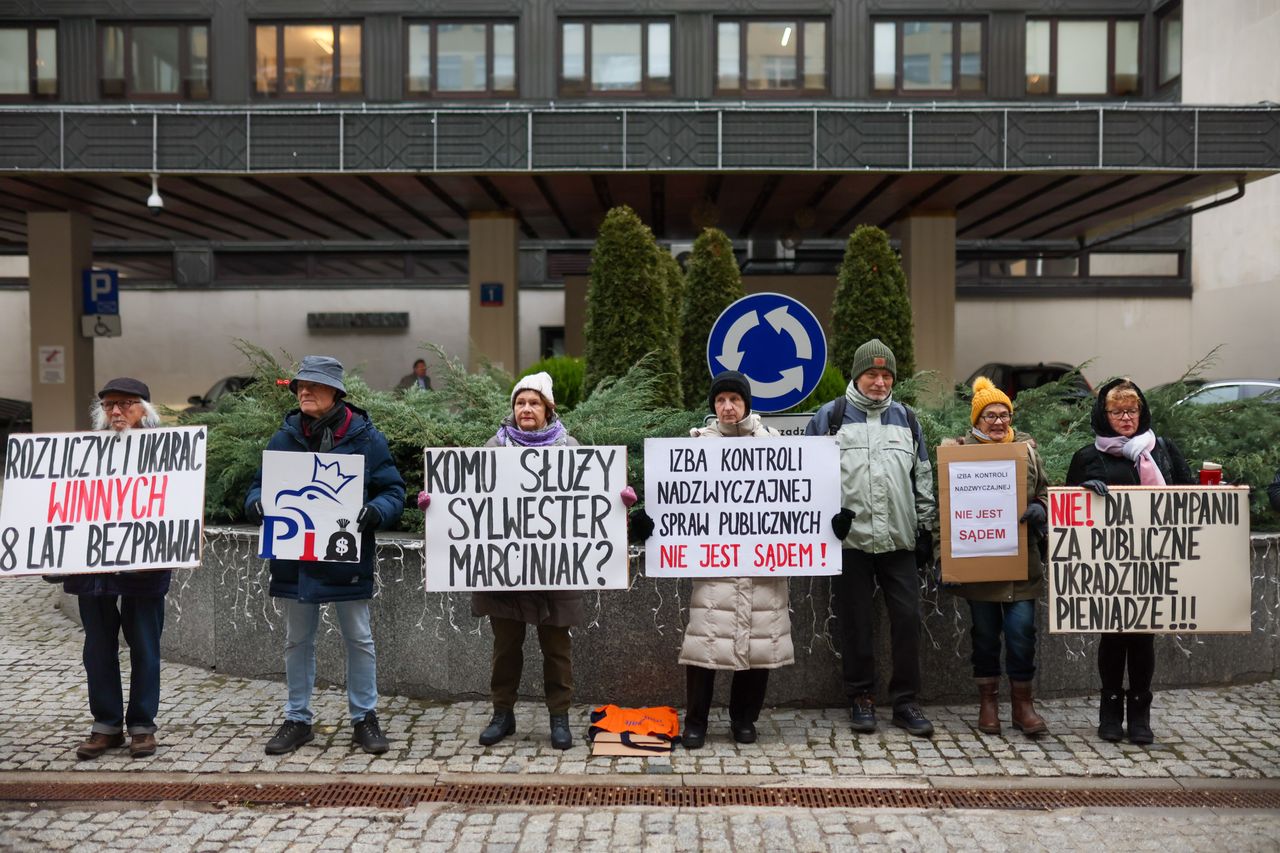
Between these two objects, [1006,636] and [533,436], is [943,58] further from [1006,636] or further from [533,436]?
[533,436]

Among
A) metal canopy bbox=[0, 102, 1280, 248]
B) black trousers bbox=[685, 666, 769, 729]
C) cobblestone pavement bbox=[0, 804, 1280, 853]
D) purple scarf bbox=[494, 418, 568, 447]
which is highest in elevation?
metal canopy bbox=[0, 102, 1280, 248]

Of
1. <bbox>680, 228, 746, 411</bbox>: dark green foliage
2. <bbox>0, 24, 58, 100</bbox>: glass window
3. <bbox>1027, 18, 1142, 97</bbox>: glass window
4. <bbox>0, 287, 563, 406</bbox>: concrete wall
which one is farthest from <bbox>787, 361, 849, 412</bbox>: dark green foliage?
<bbox>0, 24, 58, 100</bbox>: glass window

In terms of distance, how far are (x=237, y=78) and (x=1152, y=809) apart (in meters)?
22.5

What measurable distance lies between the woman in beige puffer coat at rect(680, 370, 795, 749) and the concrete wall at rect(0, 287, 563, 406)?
23.1 metres

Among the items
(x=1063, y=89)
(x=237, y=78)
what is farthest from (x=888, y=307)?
(x=237, y=78)

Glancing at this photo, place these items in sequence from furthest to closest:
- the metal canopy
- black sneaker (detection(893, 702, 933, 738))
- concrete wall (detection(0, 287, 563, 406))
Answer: concrete wall (detection(0, 287, 563, 406)) → the metal canopy → black sneaker (detection(893, 702, 933, 738))

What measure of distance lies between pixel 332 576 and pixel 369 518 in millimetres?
359

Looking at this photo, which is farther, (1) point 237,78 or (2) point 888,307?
(1) point 237,78

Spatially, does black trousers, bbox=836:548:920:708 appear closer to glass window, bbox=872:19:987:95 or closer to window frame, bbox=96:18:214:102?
glass window, bbox=872:19:987:95

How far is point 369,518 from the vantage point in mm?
5293

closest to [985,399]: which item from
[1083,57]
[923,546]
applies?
[923,546]

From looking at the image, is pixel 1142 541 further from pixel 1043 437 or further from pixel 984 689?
pixel 1043 437

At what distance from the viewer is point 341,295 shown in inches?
1127

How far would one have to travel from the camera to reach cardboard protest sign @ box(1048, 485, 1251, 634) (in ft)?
18.5
